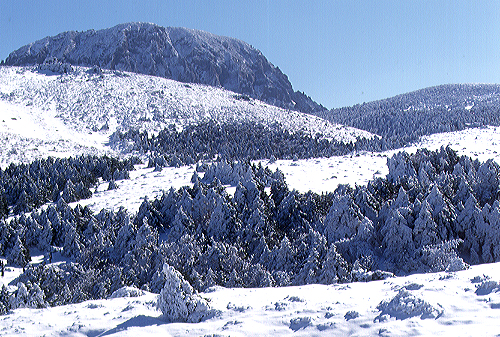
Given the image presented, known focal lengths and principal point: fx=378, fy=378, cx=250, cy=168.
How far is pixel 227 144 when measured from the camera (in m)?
71.2

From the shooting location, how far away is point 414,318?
377 inches

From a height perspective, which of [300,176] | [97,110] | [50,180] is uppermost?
[97,110]

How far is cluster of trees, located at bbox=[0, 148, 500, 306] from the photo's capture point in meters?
20.0

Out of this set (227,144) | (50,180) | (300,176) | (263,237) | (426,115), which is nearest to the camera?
(263,237)

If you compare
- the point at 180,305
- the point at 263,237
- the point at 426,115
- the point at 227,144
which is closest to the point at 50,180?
the point at 263,237

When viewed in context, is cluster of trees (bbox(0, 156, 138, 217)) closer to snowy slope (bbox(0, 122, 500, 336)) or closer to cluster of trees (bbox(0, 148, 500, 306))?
cluster of trees (bbox(0, 148, 500, 306))

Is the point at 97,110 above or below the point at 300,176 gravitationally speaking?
above

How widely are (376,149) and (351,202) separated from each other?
143 ft

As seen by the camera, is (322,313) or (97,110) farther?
(97,110)

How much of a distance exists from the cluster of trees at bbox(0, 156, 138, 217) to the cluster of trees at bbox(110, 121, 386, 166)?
7860 mm

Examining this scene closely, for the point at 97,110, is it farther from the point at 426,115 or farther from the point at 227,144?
the point at 426,115

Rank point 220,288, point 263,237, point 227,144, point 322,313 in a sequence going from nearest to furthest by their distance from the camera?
point 322,313 → point 220,288 → point 263,237 → point 227,144

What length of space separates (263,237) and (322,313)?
13619mm

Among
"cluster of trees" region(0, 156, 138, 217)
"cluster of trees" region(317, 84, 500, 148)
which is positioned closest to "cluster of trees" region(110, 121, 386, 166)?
"cluster of trees" region(0, 156, 138, 217)
